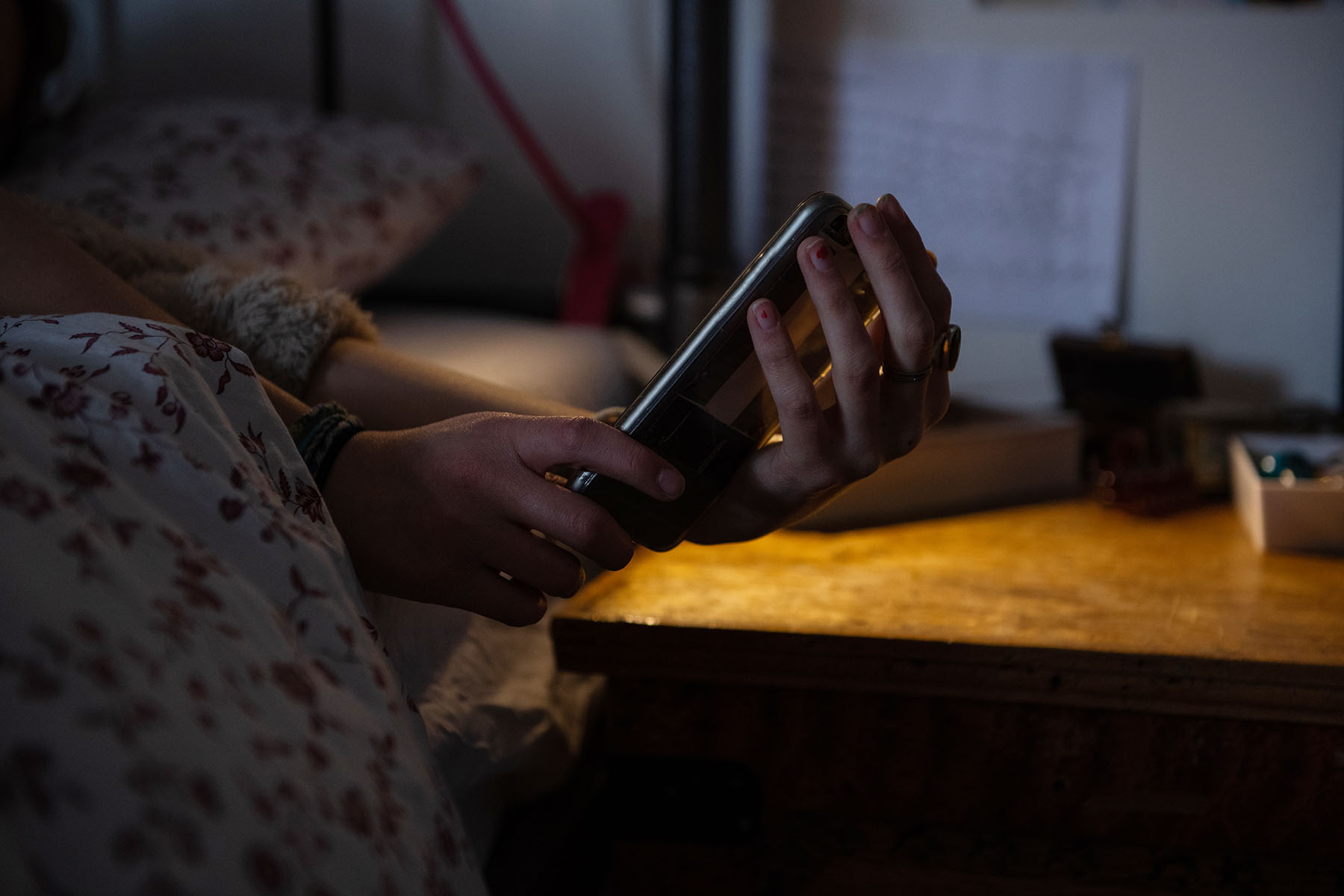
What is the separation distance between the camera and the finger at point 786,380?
47 cm

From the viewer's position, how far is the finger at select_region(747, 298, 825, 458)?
472 mm

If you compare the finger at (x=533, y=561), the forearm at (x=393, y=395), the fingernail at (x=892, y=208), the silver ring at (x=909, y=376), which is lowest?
the finger at (x=533, y=561)

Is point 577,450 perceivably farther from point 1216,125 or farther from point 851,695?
point 1216,125

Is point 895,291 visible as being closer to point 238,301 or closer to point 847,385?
point 847,385

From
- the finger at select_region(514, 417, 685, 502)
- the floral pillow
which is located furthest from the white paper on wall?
the finger at select_region(514, 417, 685, 502)

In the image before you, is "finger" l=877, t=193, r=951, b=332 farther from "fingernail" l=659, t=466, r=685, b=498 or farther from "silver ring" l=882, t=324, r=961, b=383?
"fingernail" l=659, t=466, r=685, b=498

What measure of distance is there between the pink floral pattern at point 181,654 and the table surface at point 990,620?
0.22m

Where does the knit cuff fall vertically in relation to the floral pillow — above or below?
below


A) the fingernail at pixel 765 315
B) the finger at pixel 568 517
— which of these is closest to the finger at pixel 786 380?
the fingernail at pixel 765 315

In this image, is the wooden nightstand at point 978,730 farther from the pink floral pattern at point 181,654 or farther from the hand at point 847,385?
the pink floral pattern at point 181,654

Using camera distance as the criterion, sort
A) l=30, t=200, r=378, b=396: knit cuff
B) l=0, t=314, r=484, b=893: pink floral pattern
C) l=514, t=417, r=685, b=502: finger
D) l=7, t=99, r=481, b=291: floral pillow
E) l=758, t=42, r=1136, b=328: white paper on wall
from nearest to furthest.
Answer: l=0, t=314, r=484, b=893: pink floral pattern → l=514, t=417, r=685, b=502: finger → l=30, t=200, r=378, b=396: knit cuff → l=7, t=99, r=481, b=291: floral pillow → l=758, t=42, r=1136, b=328: white paper on wall

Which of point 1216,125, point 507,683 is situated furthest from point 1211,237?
point 507,683

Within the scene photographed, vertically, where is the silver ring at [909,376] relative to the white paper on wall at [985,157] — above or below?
below

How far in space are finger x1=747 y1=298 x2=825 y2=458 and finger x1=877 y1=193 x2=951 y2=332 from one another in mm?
75
